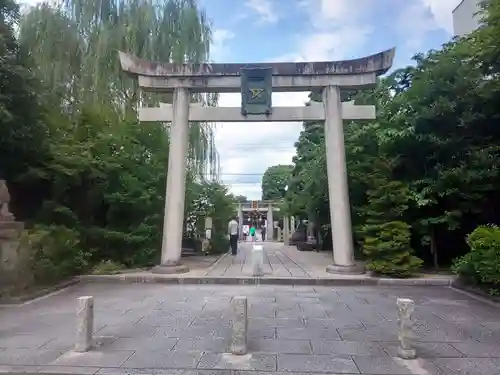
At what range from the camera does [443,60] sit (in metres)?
11.8

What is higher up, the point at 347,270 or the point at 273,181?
the point at 273,181

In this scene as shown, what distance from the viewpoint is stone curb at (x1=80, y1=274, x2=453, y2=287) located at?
10.8 meters

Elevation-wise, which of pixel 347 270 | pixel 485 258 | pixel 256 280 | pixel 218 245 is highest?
pixel 218 245

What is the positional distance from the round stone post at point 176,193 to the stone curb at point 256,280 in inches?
28.2

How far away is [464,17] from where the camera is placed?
2161 cm

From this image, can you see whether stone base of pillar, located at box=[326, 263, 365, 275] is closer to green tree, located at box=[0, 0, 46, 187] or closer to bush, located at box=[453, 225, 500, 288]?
bush, located at box=[453, 225, 500, 288]

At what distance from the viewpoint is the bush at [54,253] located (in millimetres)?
9234

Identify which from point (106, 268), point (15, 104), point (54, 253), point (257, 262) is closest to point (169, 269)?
point (106, 268)

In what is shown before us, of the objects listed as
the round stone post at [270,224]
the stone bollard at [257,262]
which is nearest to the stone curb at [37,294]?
the stone bollard at [257,262]

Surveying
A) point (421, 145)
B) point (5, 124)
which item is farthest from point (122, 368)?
point (421, 145)

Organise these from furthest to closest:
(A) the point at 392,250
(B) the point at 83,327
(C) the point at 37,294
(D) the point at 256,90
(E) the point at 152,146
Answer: (E) the point at 152,146, (D) the point at 256,90, (A) the point at 392,250, (C) the point at 37,294, (B) the point at 83,327

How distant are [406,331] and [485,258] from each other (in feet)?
14.8

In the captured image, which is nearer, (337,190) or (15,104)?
(15,104)

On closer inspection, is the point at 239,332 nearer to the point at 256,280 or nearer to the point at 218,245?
the point at 256,280
